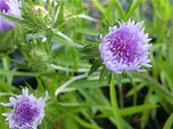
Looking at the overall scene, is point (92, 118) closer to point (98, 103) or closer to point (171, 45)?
point (98, 103)

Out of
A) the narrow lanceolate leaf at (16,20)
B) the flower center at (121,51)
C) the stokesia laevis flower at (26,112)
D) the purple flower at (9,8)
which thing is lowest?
the stokesia laevis flower at (26,112)

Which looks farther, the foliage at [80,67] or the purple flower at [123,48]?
the foliage at [80,67]

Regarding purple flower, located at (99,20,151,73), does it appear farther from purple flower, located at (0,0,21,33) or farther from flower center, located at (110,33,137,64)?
purple flower, located at (0,0,21,33)

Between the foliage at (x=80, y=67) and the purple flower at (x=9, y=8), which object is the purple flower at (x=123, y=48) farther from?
the purple flower at (x=9, y=8)

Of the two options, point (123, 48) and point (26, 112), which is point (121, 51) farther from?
point (26, 112)

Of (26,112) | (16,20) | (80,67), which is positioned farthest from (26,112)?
(80,67)

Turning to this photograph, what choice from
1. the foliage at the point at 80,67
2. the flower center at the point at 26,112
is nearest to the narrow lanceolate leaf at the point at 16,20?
the foliage at the point at 80,67
